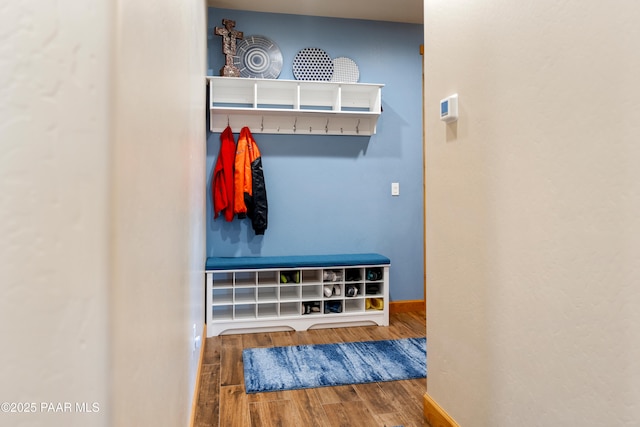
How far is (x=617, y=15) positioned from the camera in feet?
3.28

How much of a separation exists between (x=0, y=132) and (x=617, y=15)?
1276 mm

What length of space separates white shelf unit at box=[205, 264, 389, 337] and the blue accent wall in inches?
12.4

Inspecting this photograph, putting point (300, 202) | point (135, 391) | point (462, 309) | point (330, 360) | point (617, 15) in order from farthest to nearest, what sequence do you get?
point (300, 202)
point (330, 360)
point (462, 309)
point (617, 15)
point (135, 391)

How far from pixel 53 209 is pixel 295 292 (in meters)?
3.24

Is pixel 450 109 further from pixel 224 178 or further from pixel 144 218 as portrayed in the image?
pixel 224 178

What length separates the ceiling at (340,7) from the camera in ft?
11.4

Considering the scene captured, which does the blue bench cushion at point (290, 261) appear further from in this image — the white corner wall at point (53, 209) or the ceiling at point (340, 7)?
the white corner wall at point (53, 209)

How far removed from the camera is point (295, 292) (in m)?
3.55

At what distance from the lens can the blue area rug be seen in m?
2.39

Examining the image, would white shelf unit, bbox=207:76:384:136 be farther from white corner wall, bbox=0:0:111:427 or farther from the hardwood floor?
white corner wall, bbox=0:0:111:427

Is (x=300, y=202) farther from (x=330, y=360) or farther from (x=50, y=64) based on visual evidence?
(x=50, y=64)

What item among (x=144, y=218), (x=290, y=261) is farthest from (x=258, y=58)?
(x=144, y=218)

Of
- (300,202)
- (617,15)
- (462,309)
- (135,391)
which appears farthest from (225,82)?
(135,391)

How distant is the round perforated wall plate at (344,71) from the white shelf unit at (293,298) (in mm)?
1733
